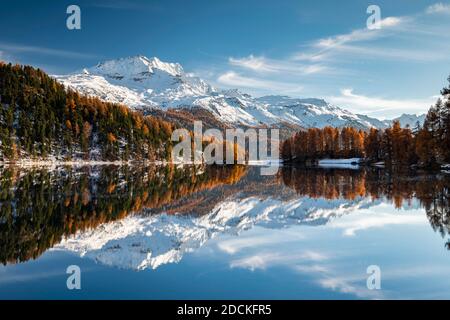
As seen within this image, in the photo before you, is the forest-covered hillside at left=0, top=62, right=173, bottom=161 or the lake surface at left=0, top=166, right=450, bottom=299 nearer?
the lake surface at left=0, top=166, right=450, bottom=299

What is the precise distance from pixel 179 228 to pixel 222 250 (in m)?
5.06

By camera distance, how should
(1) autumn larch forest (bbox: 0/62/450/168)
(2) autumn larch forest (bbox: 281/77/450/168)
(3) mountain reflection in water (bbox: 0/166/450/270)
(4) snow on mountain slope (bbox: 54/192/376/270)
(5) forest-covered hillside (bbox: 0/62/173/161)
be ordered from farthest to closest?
(5) forest-covered hillside (bbox: 0/62/173/161)
(1) autumn larch forest (bbox: 0/62/450/168)
(2) autumn larch forest (bbox: 281/77/450/168)
(3) mountain reflection in water (bbox: 0/166/450/270)
(4) snow on mountain slope (bbox: 54/192/376/270)

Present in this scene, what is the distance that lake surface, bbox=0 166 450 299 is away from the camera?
33.9ft

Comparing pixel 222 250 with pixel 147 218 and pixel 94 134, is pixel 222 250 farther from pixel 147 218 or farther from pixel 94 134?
pixel 94 134

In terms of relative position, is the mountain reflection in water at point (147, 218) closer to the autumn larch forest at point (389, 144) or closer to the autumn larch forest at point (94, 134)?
the autumn larch forest at point (389, 144)

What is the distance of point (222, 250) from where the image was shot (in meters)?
14.8

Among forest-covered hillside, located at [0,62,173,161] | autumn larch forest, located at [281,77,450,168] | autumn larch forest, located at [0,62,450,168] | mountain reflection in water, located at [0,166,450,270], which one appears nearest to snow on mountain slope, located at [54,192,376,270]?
mountain reflection in water, located at [0,166,450,270]

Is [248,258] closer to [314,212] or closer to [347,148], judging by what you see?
[314,212]

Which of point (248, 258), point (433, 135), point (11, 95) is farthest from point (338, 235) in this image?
point (11, 95)

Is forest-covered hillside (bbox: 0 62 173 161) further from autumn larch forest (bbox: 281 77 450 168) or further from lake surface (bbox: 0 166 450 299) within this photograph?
lake surface (bbox: 0 166 450 299)

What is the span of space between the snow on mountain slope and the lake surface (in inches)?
2.3

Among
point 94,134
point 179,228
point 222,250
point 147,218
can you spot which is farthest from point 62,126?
point 222,250

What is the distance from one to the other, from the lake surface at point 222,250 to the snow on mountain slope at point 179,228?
2.3 inches

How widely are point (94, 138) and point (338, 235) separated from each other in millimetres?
124437
